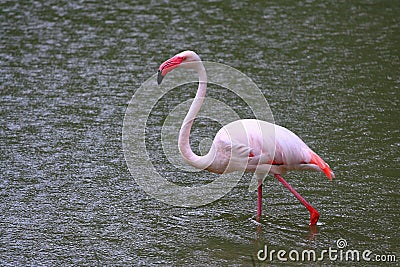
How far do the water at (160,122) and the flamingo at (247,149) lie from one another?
413 mm

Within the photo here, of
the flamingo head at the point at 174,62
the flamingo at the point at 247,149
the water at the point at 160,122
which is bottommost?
the water at the point at 160,122

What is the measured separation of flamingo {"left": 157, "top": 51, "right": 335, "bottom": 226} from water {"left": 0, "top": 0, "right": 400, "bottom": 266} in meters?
0.41

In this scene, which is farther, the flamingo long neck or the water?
the flamingo long neck

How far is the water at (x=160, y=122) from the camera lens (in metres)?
5.77

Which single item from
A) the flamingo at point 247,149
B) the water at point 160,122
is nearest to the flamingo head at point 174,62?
the flamingo at point 247,149

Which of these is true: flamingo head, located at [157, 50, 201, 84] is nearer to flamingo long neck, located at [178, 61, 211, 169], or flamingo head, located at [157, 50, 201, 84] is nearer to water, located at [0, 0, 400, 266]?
flamingo long neck, located at [178, 61, 211, 169]

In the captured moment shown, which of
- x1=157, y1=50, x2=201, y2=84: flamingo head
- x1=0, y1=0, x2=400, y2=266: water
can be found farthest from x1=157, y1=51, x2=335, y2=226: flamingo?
x1=0, y1=0, x2=400, y2=266: water

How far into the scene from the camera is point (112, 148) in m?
7.62

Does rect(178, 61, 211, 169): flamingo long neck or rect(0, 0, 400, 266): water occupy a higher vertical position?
rect(178, 61, 211, 169): flamingo long neck

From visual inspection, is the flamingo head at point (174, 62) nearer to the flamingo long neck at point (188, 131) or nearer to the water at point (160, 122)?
the flamingo long neck at point (188, 131)

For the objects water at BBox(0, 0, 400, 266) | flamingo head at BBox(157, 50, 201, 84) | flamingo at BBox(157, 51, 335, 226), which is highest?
flamingo head at BBox(157, 50, 201, 84)

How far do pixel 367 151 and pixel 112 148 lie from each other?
251 cm

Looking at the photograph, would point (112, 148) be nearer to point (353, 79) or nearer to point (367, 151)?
point (367, 151)

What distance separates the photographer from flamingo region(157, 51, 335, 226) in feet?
19.5
